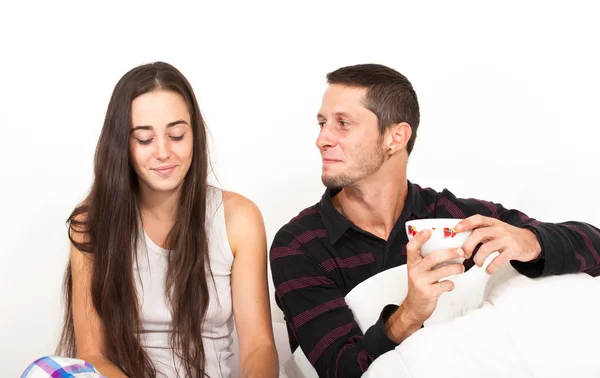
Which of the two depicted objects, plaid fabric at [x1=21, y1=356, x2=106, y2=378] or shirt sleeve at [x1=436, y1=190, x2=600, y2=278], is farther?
shirt sleeve at [x1=436, y1=190, x2=600, y2=278]

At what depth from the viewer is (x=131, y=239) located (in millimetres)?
2439

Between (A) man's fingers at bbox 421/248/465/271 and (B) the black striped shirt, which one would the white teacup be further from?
(B) the black striped shirt

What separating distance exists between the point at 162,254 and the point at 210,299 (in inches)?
7.7

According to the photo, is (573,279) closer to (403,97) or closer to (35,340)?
(403,97)

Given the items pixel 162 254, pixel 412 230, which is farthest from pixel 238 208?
pixel 412 230

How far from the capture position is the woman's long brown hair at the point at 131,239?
231 cm

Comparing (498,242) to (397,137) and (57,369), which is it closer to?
(397,137)

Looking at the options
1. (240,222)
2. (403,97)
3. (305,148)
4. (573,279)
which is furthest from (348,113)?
(305,148)

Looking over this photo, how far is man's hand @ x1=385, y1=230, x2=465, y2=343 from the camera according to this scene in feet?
5.87

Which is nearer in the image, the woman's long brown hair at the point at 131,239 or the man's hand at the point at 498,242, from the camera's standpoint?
the man's hand at the point at 498,242

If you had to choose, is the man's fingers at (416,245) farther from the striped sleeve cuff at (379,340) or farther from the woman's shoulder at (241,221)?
the woman's shoulder at (241,221)

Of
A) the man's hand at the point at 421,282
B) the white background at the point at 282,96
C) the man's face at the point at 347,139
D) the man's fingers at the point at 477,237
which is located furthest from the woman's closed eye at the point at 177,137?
the white background at the point at 282,96

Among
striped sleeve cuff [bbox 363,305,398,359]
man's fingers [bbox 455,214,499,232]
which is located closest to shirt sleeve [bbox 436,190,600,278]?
man's fingers [bbox 455,214,499,232]

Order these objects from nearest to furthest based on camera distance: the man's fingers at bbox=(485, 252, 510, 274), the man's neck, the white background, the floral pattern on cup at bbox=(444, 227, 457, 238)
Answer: the floral pattern on cup at bbox=(444, 227, 457, 238) → the man's fingers at bbox=(485, 252, 510, 274) → the man's neck → the white background
